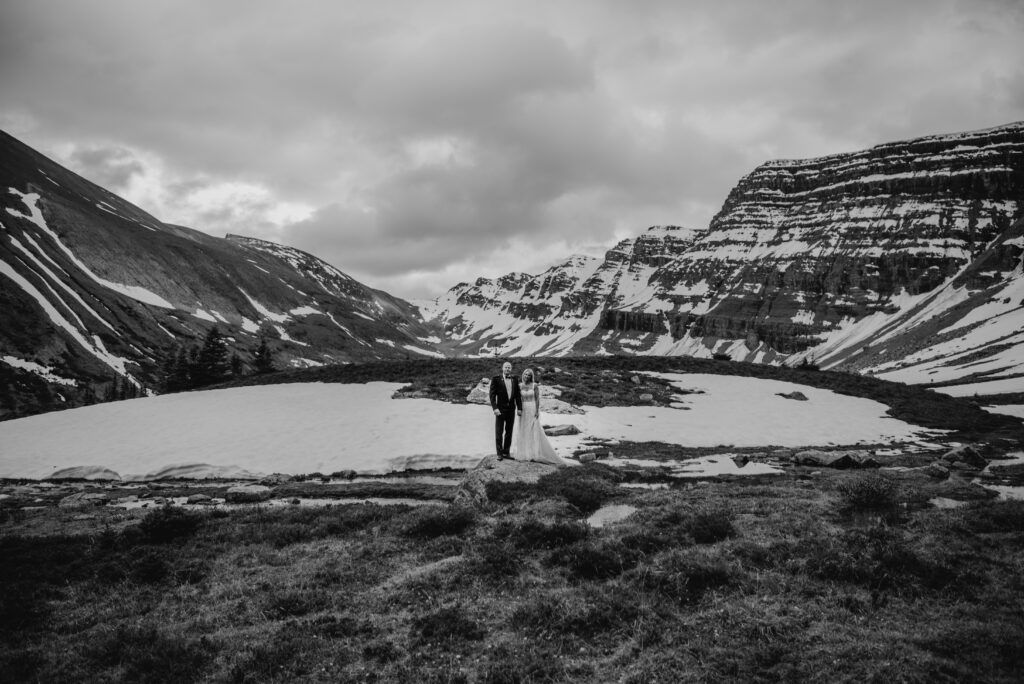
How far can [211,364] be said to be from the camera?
218ft

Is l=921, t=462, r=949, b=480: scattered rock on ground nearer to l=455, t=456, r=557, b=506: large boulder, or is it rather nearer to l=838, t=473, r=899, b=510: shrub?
l=838, t=473, r=899, b=510: shrub

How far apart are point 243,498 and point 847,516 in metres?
20.2

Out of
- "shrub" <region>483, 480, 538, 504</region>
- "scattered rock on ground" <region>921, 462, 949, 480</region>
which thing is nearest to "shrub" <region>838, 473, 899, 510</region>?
"scattered rock on ground" <region>921, 462, 949, 480</region>

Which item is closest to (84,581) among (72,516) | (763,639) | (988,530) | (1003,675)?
(72,516)

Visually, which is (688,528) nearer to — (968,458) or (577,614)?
(577,614)

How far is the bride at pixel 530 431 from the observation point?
21188 mm

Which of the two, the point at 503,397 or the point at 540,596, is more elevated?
the point at 503,397

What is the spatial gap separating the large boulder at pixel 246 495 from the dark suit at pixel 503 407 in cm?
936

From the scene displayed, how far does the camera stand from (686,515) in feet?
43.4

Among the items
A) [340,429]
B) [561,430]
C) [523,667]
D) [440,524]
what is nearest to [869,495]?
[523,667]

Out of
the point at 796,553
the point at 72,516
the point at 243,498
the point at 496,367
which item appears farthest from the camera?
the point at 496,367

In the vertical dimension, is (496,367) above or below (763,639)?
above

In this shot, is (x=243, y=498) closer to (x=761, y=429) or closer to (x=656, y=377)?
(x=761, y=429)

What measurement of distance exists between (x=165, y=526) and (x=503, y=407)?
11924mm
